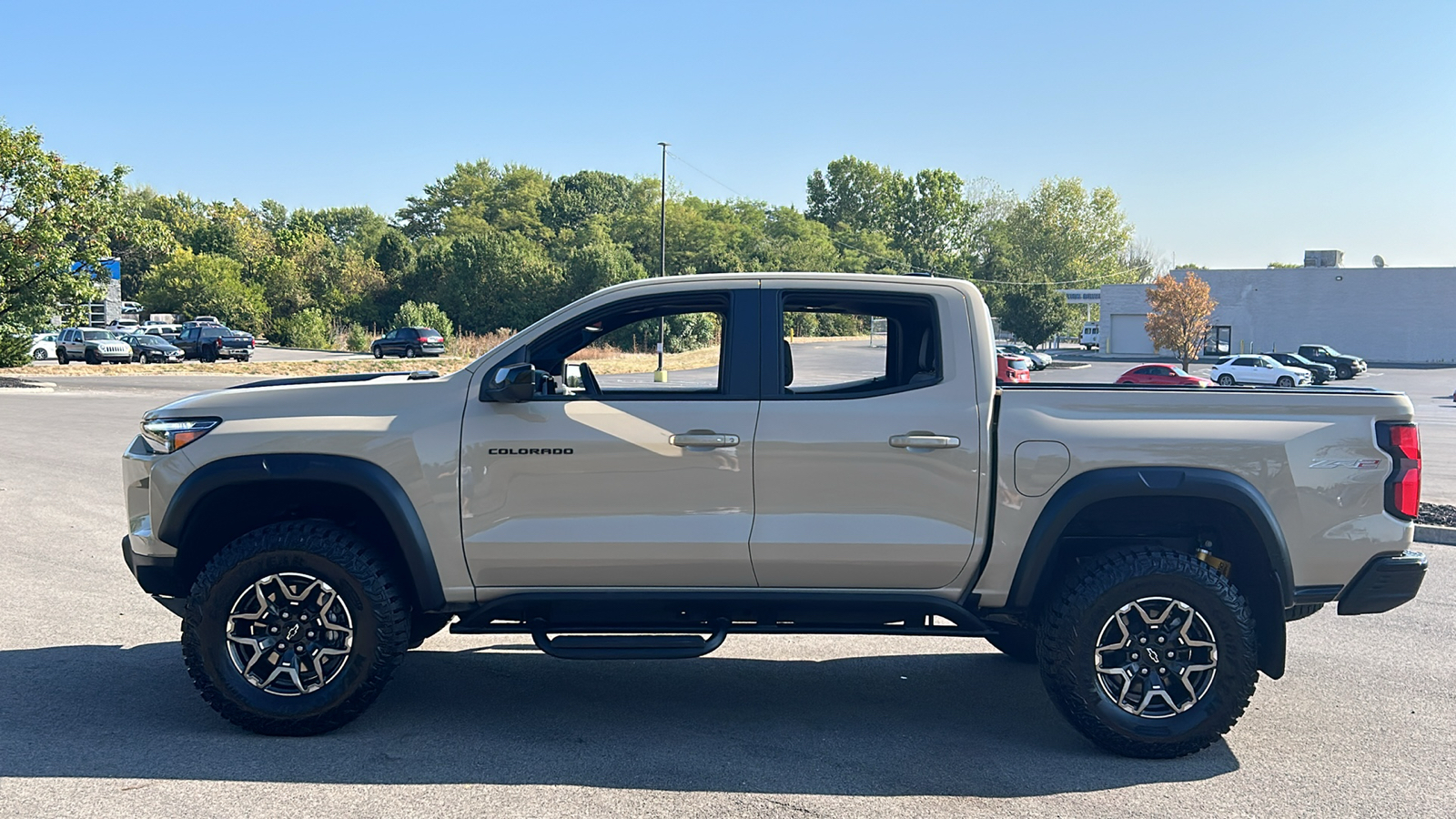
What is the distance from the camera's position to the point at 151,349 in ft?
143

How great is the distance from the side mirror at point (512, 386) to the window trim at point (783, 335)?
98 centimetres

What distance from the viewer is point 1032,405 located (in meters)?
4.62

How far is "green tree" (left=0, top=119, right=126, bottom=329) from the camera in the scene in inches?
1179

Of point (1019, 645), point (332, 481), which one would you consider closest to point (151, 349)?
point (332, 481)

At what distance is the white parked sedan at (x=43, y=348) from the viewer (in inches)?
1762

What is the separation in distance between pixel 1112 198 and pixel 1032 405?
124511 mm

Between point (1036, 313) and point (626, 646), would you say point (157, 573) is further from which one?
point (1036, 313)

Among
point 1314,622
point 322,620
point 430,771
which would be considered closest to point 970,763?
point 430,771

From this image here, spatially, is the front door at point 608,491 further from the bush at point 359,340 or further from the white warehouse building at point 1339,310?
the white warehouse building at point 1339,310

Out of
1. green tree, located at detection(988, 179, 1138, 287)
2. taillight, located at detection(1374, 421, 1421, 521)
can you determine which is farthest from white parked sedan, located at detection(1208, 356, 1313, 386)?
green tree, located at detection(988, 179, 1138, 287)

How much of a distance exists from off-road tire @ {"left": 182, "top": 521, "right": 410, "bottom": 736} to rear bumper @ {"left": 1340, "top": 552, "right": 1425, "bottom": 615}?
4.08 m

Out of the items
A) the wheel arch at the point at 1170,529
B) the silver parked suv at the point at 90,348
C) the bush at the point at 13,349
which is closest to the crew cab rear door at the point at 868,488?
the wheel arch at the point at 1170,529

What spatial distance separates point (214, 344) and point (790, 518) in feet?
155

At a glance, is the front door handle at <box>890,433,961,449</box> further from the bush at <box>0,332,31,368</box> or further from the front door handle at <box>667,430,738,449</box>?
the bush at <box>0,332,31,368</box>
